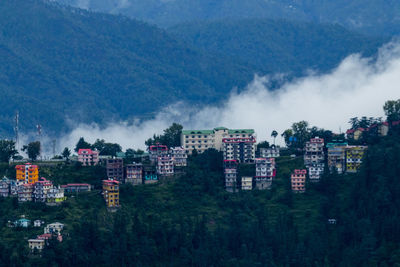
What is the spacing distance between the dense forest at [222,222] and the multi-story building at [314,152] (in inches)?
119

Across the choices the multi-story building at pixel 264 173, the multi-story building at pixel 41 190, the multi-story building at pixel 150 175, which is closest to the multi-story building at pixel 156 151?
the multi-story building at pixel 150 175

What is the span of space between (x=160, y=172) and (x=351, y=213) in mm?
26104

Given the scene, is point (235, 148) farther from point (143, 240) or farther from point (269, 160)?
point (143, 240)

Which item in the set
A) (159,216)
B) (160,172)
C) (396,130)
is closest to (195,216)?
(159,216)

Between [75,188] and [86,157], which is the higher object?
[86,157]

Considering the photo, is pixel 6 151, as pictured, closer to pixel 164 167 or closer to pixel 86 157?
pixel 86 157

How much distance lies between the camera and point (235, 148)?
151875mm

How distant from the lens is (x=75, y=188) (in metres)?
142

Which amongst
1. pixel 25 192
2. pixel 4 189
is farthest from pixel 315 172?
pixel 4 189

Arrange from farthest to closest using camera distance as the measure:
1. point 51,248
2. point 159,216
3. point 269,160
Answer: point 269,160 → point 159,216 → point 51,248

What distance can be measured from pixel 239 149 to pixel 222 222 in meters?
18.2

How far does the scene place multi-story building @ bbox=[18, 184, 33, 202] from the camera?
138500 mm

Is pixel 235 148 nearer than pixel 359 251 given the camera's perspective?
No

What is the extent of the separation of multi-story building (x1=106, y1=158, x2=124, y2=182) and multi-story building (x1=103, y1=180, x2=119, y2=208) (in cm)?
567
